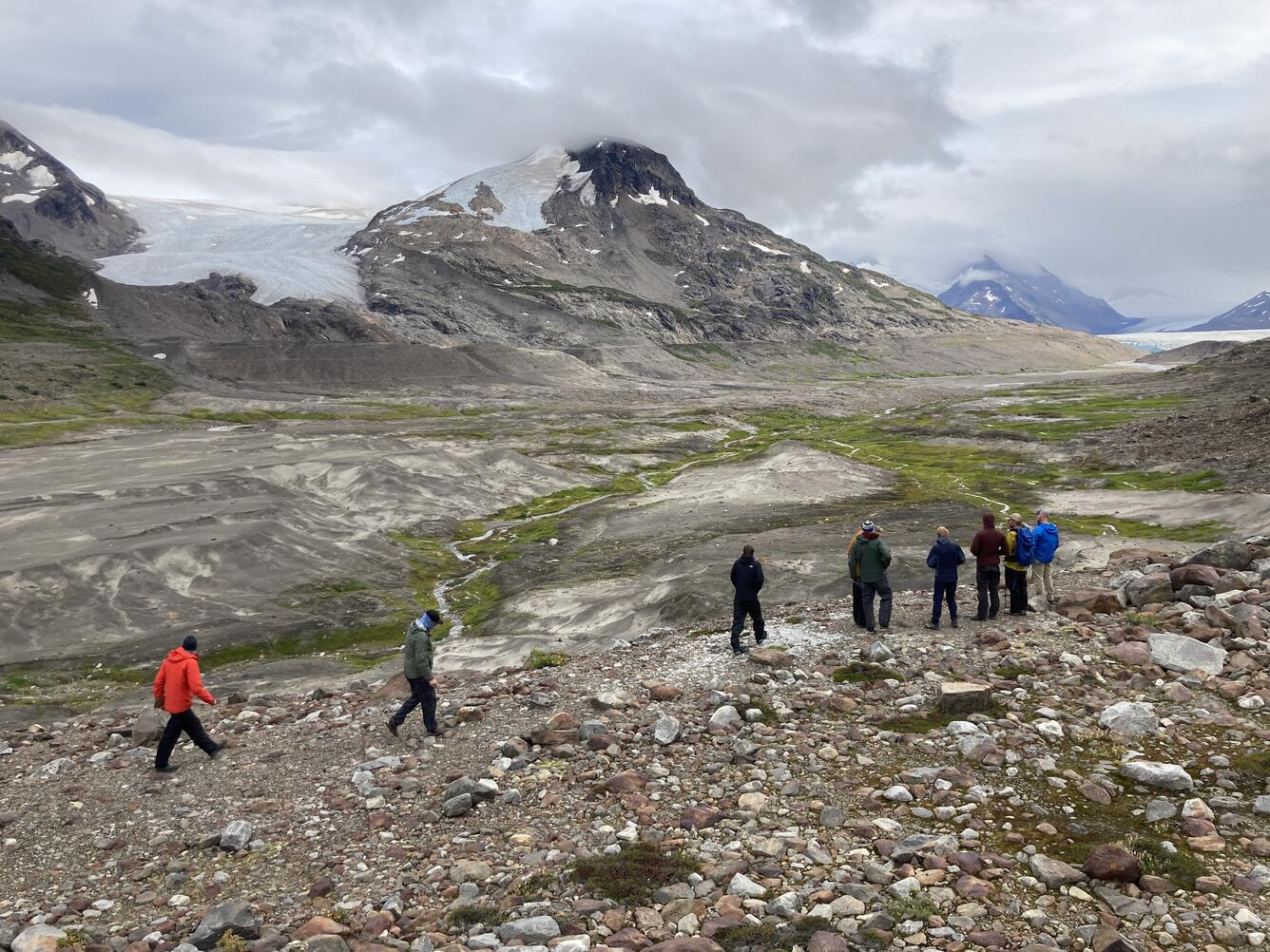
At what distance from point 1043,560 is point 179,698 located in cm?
2422

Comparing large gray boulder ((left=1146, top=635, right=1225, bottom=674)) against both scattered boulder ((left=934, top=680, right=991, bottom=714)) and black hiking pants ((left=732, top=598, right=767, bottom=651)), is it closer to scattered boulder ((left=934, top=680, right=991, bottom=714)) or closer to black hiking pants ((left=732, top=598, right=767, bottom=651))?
scattered boulder ((left=934, top=680, right=991, bottom=714))

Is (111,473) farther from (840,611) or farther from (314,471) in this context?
(840,611)

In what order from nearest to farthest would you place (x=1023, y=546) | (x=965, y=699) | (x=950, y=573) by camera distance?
(x=965, y=699)
(x=1023, y=546)
(x=950, y=573)

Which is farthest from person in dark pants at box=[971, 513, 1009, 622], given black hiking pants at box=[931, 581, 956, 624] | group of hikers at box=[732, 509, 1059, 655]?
black hiking pants at box=[931, 581, 956, 624]

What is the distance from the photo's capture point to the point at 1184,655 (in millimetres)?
18219

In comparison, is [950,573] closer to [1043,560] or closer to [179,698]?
[1043,560]

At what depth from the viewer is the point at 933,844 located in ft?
39.8

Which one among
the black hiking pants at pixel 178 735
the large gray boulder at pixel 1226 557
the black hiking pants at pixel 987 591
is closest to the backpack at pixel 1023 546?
the black hiking pants at pixel 987 591

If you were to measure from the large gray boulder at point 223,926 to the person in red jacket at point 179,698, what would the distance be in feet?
27.3

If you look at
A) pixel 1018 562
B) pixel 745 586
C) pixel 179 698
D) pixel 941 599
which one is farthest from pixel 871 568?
pixel 179 698

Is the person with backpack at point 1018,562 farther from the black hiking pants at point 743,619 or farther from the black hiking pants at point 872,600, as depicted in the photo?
the black hiking pants at point 743,619

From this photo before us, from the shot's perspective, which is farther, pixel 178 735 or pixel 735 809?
pixel 178 735

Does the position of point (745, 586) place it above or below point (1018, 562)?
below

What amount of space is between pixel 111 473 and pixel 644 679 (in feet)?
262
